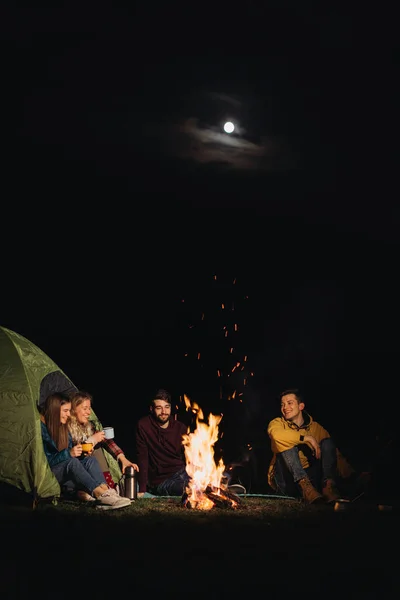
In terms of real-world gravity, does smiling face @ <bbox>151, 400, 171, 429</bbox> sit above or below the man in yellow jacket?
above

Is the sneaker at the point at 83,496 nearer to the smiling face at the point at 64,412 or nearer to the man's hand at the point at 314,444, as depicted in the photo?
the smiling face at the point at 64,412

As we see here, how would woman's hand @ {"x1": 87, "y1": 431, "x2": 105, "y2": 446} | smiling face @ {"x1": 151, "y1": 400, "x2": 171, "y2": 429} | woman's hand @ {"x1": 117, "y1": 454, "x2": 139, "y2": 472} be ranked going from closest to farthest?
woman's hand @ {"x1": 87, "y1": 431, "x2": 105, "y2": 446} < woman's hand @ {"x1": 117, "y1": 454, "x2": 139, "y2": 472} < smiling face @ {"x1": 151, "y1": 400, "x2": 171, "y2": 429}

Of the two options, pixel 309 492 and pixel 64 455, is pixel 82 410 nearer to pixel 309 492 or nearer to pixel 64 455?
pixel 64 455

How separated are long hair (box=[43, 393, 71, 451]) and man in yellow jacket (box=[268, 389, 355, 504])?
7.46 ft

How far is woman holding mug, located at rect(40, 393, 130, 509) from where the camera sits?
852 centimetres

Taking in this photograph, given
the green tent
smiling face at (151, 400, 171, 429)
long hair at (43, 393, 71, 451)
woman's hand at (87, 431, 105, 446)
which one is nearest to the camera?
the green tent

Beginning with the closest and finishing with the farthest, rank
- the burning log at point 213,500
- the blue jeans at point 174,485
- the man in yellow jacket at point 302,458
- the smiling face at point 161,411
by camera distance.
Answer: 1. the burning log at point 213,500
2. the man in yellow jacket at point 302,458
3. the blue jeans at point 174,485
4. the smiling face at point 161,411

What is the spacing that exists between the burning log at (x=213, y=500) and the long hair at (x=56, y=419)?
4.61 feet

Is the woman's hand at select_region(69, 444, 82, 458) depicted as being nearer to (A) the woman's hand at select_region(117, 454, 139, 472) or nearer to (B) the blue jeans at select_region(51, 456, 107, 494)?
(B) the blue jeans at select_region(51, 456, 107, 494)

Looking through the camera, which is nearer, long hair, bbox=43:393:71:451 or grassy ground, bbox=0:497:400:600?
grassy ground, bbox=0:497:400:600

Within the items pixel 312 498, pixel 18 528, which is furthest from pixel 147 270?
pixel 18 528

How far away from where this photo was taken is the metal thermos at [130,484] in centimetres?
940

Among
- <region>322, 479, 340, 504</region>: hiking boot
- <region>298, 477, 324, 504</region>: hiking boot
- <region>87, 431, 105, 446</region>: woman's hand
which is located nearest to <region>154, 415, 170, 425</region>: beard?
<region>87, 431, 105, 446</region>: woman's hand

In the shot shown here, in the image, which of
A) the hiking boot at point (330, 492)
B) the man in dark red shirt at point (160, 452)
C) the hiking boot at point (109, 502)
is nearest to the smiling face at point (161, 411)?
the man in dark red shirt at point (160, 452)
